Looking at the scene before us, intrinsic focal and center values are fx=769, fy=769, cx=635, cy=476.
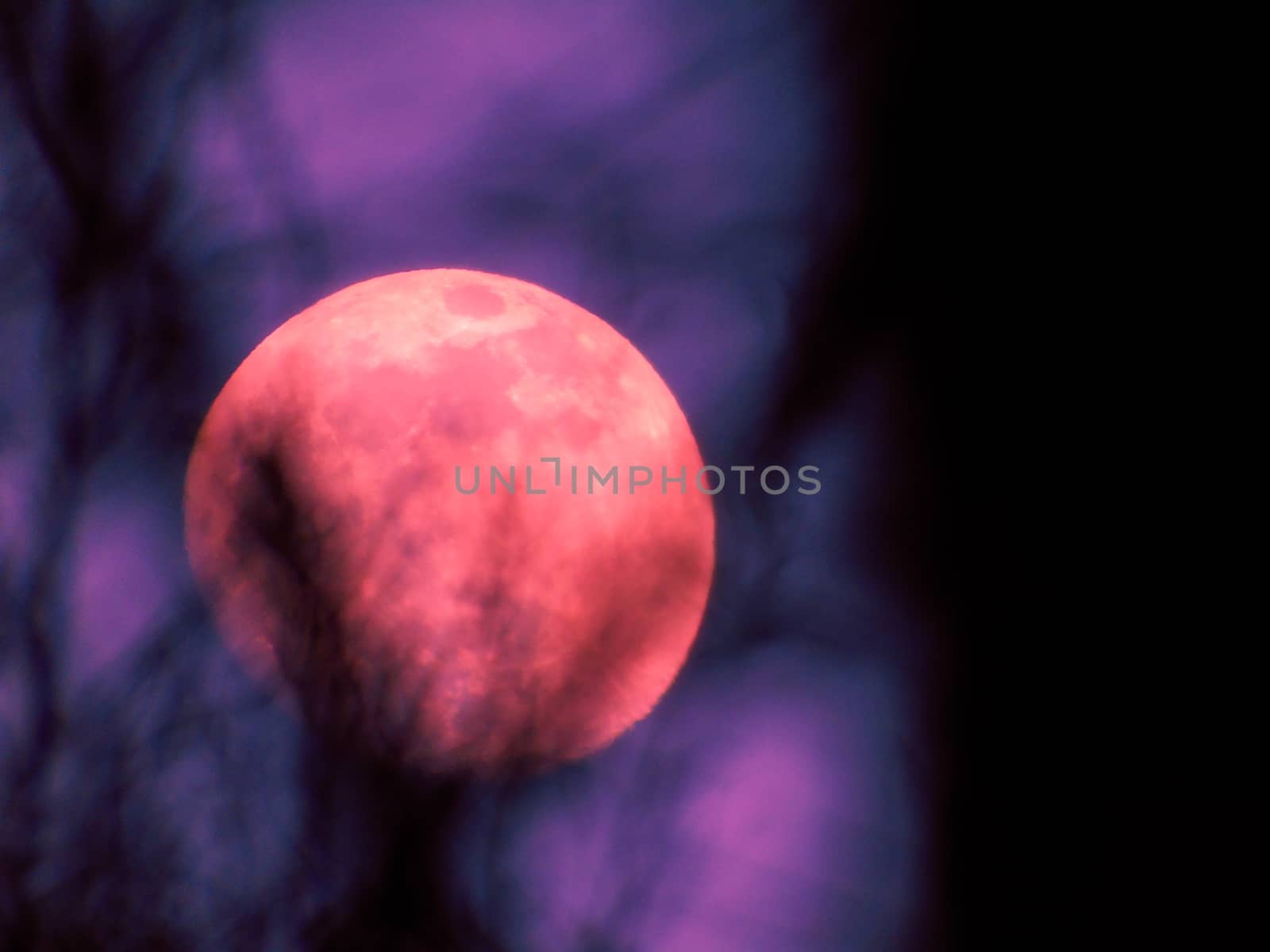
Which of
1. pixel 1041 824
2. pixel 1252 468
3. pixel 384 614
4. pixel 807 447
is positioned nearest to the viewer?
pixel 384 614

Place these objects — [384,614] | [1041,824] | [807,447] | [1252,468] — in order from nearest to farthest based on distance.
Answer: [384,614] < [1252,468] < [1041,824] < [807,447]

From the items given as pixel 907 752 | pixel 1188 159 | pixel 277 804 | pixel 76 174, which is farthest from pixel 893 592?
pixel 76 174

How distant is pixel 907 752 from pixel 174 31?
2932 millimetres

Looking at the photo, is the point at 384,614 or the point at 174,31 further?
the point at 174,31

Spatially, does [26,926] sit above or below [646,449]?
below

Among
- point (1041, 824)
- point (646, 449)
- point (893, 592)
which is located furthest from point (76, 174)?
point (1041, 824)

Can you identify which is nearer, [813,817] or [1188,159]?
[1188,159]

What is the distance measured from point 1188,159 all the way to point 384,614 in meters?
2.21

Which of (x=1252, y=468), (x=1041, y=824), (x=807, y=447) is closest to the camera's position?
(x=1252, y=468)

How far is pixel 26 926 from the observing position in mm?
1945

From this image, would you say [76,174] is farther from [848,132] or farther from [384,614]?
[848,132]

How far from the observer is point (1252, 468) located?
186cm

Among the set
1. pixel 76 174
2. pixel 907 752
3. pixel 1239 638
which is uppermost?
pixel 76 174

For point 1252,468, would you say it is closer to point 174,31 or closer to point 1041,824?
point 1041,824
